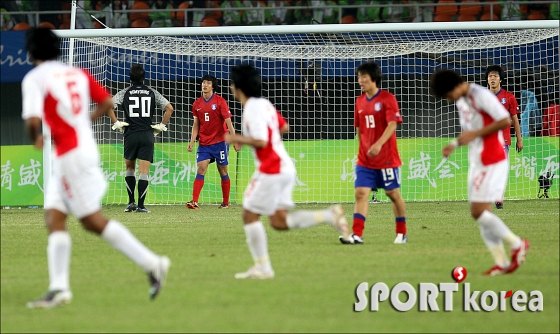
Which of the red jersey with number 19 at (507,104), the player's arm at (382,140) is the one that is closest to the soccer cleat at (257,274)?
the player's arm at (382,140)

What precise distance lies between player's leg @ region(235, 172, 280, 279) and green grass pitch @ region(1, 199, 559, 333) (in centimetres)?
15

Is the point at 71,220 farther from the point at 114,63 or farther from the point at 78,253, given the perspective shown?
the point at 114,63

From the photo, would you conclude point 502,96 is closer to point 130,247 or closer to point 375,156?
point 375,156

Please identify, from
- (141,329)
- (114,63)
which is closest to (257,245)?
(141,329)

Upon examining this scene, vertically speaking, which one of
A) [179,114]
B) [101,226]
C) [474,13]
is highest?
[474,13]

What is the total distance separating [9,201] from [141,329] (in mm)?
11614

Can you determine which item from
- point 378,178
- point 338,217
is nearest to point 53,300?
point 338,217

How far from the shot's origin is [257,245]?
685 centimetres

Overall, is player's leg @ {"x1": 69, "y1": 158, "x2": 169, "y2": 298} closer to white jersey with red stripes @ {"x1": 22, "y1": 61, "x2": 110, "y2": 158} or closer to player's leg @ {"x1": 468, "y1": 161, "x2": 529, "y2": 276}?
white jersey with red stripes @ {"x1": 22, "y1": 61, "x2": 110, "y2": 158}

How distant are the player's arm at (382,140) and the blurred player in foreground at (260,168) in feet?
5.75

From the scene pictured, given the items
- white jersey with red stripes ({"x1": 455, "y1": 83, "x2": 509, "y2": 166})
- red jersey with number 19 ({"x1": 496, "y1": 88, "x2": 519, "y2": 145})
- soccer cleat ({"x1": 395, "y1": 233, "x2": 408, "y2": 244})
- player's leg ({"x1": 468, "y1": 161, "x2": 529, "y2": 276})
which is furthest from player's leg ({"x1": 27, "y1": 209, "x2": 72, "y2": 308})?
red jersey with number 19 ({"x1": 496, "y1": 88, "x2": 519, "y2": 145})

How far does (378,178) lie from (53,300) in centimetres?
428

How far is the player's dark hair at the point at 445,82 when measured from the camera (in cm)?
704

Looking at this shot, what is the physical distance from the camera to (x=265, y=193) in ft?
23.0
